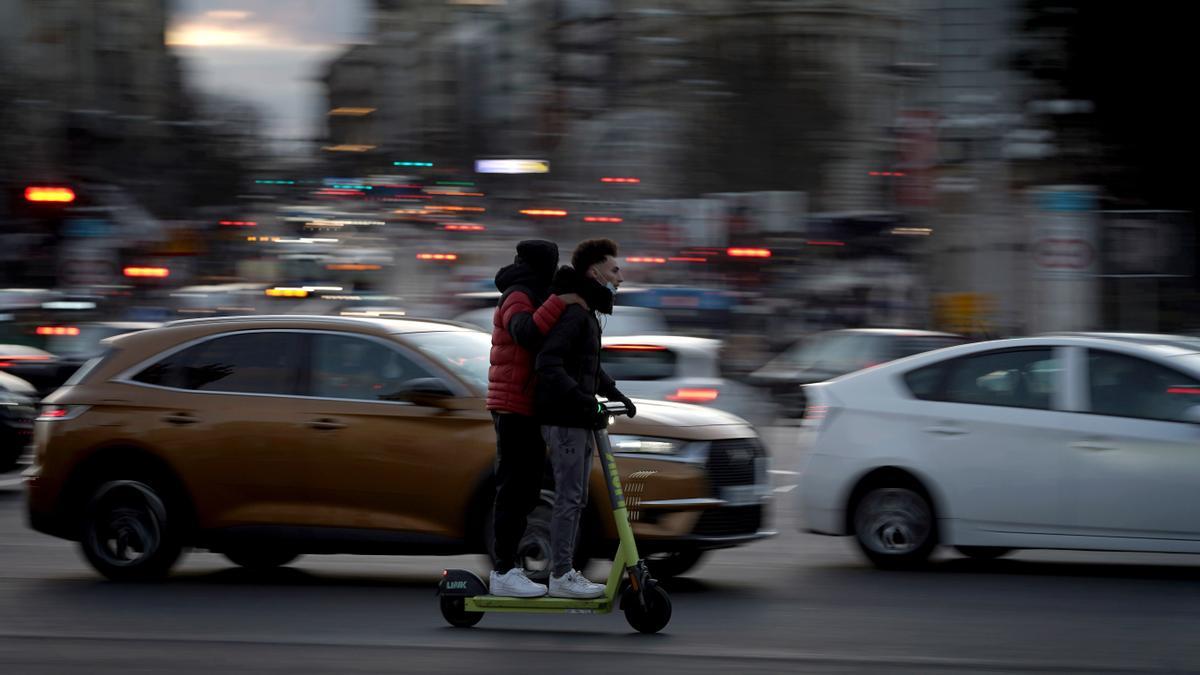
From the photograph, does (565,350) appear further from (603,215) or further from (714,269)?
(603,215)

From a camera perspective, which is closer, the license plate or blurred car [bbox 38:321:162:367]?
the license plate

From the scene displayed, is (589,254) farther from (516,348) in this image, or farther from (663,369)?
(663,369)

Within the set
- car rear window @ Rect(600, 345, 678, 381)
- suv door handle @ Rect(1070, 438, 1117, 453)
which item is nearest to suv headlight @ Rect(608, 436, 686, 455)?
suv door handle @ Rect(1070, 438, 1117, 453)

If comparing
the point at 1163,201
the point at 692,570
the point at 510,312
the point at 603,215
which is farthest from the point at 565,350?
the point at 603,215

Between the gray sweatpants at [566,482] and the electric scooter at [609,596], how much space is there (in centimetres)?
9

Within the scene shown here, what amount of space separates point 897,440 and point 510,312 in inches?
144

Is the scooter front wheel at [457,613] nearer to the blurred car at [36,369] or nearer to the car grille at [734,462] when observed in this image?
the car grille at [734,462]

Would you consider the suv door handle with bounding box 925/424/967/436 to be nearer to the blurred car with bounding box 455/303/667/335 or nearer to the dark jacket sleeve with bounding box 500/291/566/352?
the dark jacket sleeve with bounding box 500/291/566/352

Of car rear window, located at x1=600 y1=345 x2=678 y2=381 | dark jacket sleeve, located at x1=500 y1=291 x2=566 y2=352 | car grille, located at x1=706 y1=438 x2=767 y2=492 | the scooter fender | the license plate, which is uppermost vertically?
dark jacket sleeve, located at x1=500 y1=291 x2=566 y2=352

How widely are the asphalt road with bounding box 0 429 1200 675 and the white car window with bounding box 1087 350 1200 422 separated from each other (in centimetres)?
96

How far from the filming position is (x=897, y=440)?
10406 millimetres

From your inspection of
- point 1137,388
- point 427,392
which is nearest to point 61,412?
point 427,392

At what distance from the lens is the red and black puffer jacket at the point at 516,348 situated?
7457mm

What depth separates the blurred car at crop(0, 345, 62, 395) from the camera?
20906 mm
